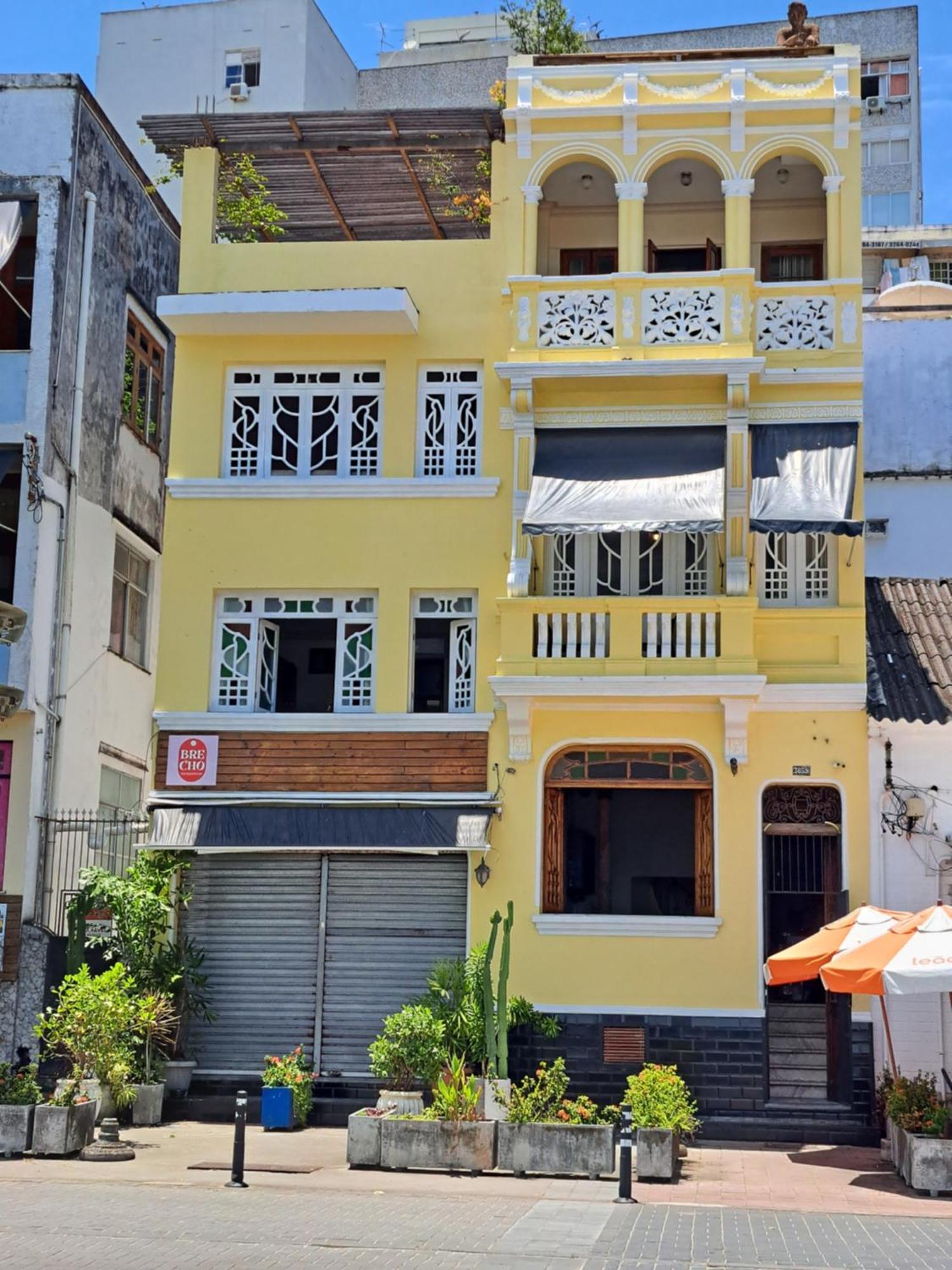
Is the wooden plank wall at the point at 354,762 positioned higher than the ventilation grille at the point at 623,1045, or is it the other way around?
the wooden plank wall at the point at 354,762

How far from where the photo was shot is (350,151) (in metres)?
22.0

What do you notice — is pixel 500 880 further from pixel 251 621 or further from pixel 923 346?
pixel 923 346

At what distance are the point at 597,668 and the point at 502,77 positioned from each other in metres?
24.5

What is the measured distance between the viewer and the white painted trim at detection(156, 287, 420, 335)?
20.6 metres

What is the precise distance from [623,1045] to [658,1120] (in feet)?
10.5

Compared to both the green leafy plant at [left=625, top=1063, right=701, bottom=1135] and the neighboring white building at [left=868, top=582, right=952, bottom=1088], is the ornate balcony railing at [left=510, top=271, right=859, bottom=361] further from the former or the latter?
the green leafy plant at [left=625, top=1063, right=701, bottom=1135]

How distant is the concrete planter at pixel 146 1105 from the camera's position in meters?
19.0

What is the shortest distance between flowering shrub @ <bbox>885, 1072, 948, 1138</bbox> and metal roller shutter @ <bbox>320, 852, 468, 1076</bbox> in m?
5.50

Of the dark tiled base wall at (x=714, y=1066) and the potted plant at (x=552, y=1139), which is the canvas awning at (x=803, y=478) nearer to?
the dark tiled base wall at (x=714, y=1066)

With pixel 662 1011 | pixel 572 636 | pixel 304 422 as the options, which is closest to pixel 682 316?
pixel 572 636

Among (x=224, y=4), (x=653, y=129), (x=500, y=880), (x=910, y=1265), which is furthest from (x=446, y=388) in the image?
(x=224, y=4)

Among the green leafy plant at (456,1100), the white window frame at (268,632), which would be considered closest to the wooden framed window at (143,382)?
the white window frame at (268,632)

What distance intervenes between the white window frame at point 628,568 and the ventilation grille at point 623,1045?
211 inches

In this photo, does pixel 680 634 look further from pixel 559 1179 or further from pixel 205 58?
pixel 205 58
